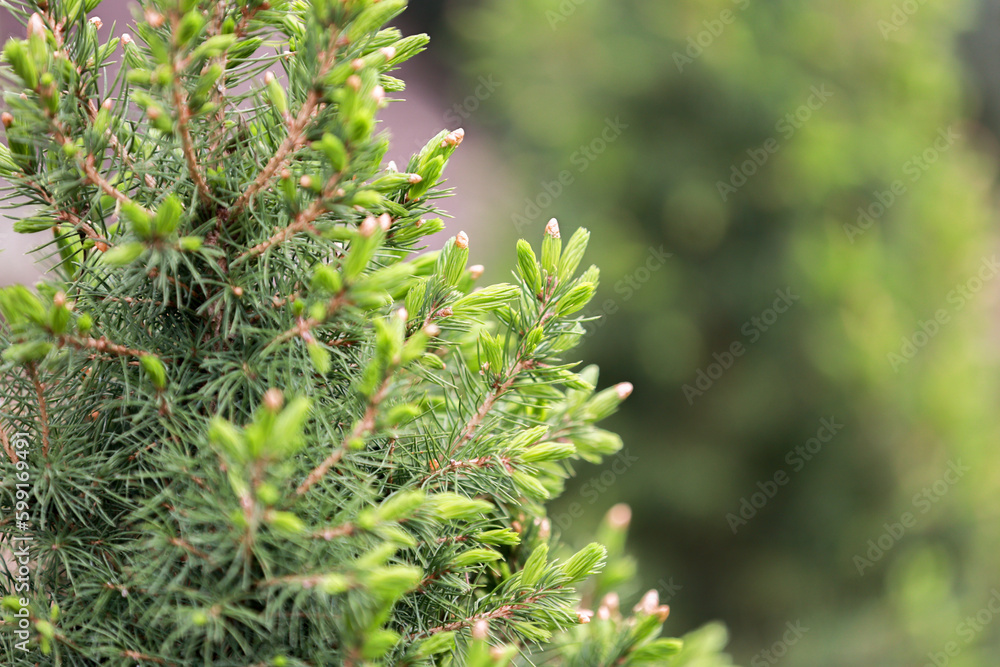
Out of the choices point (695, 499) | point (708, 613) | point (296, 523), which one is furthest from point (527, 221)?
point (296, 523)

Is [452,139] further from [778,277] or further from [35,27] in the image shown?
[778,277]

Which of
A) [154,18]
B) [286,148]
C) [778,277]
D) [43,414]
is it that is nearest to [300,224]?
[286,148]

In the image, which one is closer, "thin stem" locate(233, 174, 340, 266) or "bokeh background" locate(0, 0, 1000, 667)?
"thin stem" locate(233, 174, 340, 266)

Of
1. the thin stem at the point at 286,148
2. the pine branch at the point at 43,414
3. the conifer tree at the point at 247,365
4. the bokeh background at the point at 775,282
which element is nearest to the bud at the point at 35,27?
the conifer tree at the point at 247,365

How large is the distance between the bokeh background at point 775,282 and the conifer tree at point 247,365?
2.20m

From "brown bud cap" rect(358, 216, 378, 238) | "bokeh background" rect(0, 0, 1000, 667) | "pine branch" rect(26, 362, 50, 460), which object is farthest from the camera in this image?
"bokeh background" rect(0, 0, 1000, 667)

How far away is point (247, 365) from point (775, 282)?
3.02m

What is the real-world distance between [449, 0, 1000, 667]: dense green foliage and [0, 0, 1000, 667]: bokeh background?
0.01 metres

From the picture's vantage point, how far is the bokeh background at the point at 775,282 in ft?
10.4

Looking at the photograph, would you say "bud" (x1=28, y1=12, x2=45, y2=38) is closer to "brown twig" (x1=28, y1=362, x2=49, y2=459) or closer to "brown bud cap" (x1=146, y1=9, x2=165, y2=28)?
"brown bud cap" (x1=146, y1=9, x2=165, y2=28)

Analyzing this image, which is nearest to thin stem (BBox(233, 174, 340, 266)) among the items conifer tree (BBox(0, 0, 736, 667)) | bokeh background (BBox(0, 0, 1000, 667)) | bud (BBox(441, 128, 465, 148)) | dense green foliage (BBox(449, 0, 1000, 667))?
conifer tree (BBox(0, 0, 736, 667))

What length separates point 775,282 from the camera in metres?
3.43

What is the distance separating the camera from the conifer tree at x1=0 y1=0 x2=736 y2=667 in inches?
29.9

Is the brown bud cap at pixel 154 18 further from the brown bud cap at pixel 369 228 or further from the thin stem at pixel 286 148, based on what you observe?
the brown bud cap at pixel 369 228
